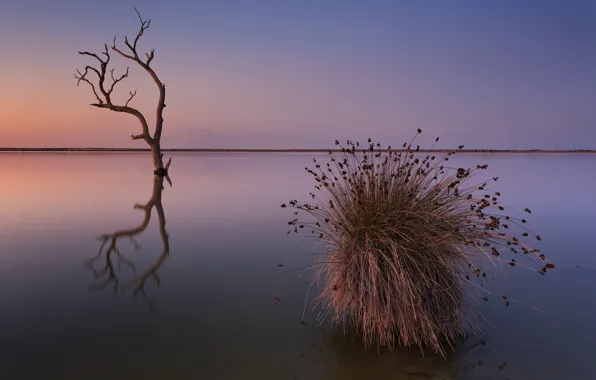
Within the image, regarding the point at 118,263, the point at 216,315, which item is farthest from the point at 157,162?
the point at 216,315

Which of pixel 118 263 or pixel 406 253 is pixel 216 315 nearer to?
pixel 406 253

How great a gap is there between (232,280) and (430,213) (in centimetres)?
294

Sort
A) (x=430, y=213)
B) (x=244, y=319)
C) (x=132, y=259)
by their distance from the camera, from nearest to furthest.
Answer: (x=430, y=213) → (x=244, y=319) → (x=132, y=259)

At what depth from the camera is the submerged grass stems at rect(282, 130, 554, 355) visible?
12.7 feet

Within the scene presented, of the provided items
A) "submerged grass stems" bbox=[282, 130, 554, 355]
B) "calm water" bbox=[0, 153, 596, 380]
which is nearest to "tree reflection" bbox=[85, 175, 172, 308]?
"calm water" bbox=[0, 153, 596, 380]

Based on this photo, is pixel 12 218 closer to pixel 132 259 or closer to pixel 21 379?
pixel 132 259

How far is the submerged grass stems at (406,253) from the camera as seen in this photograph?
3883 millimetres

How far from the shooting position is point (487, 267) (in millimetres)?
6418

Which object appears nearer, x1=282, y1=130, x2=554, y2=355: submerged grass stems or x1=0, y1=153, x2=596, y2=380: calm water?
x1=0, y1=153, x2=596, y2=380: calm water

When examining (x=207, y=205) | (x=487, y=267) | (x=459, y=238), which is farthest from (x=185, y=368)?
(x=207, y=205)

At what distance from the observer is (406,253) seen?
387 cm

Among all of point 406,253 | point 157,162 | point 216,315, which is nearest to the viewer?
point 406,253

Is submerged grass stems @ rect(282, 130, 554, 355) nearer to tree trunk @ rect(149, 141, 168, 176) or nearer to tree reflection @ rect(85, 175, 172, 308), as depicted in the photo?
tree reflection @ rect(85, 175, 172, 308)

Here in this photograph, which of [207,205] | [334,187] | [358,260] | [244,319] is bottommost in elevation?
[207,205]
